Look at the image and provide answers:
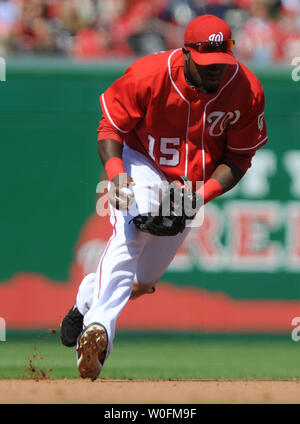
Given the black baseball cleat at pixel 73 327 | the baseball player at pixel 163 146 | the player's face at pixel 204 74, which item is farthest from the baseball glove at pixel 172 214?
the black baseball cleat at pixel 73 327

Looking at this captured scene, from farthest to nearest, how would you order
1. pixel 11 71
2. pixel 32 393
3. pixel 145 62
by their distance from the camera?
pixel 11 71 → pixel 32 393 → pixel 145 62

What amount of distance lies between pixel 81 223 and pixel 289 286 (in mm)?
2052

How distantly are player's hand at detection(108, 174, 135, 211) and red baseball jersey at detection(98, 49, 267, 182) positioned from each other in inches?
13.1

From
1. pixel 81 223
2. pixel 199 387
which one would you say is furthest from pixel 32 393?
pixel 81 223

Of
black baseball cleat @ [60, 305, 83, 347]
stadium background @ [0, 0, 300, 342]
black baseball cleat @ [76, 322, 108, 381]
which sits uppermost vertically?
stadium background @ [0, 0, 300, 342]

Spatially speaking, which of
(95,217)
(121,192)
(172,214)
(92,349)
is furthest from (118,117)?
(95,217)

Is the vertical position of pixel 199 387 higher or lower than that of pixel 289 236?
lower

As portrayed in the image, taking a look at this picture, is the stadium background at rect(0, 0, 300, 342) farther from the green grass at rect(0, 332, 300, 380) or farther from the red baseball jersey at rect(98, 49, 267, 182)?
the red baseball jersey at rect(98, 49, 267, 182)

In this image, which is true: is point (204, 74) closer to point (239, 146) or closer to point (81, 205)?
point (239, 146)

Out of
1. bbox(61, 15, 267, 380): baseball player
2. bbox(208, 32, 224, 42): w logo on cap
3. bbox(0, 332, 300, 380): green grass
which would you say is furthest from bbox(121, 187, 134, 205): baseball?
bbox(0, 332, 300, 380): green grass

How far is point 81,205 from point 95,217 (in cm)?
18

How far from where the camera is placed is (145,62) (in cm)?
454

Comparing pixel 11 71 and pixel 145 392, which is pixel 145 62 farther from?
pixel 11 71

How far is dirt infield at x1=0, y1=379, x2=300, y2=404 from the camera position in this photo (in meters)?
4.66
